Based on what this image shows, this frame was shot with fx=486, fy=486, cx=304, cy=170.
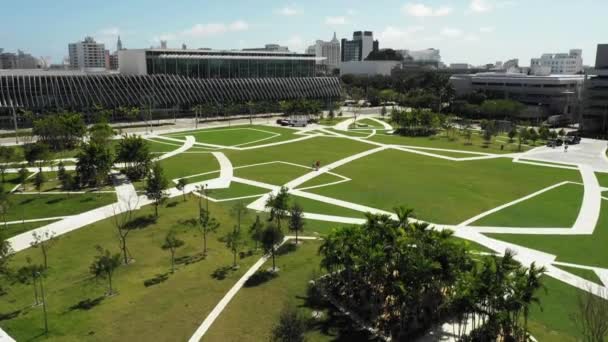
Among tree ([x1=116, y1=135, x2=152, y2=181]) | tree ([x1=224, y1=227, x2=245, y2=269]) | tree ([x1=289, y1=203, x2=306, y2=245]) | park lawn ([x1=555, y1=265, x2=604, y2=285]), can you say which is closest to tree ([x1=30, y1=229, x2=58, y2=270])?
tree ([x1=224, y1=227, x2=245, y2=269])

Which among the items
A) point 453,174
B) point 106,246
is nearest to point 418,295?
point 106,246

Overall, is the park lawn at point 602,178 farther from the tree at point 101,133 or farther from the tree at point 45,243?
the tree at point 101,133

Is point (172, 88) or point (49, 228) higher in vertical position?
point (172, 88)

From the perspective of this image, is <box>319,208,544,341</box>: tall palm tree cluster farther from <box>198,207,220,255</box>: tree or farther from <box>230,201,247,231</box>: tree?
<box>230,201,247,231</box>: tree

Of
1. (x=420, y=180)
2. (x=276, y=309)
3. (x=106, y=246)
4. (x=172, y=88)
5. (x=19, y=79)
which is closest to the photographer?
(x=276, y=309)

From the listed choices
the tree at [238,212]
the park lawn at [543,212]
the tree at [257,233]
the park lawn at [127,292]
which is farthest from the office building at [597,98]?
the park lawn at [127,292]

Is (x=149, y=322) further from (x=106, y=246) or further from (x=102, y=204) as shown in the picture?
(x=102, y=204)
